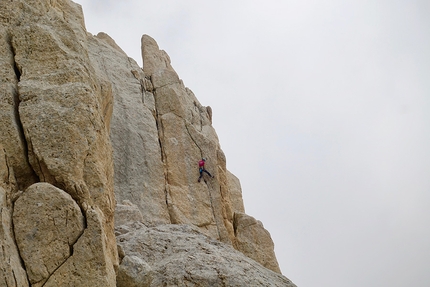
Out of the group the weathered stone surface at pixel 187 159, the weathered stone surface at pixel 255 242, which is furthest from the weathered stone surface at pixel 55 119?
the weathered stone surface at pixel 255 242

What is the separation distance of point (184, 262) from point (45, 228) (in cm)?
545

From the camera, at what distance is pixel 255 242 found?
40188 millimetres

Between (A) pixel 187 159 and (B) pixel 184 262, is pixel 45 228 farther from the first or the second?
(A) pixel 187 159

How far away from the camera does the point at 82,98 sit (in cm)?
1712

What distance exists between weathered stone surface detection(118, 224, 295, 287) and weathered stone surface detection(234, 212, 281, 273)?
1742 centimetres

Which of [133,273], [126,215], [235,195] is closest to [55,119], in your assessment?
[133,273]

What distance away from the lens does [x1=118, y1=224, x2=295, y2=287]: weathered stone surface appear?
17500 millimetres

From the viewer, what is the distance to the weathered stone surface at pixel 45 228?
14359 mm

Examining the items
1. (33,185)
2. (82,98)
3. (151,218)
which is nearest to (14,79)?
(82,98)

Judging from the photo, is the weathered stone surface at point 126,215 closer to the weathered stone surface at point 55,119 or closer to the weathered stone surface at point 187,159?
the weathered stone surface at point 55,119

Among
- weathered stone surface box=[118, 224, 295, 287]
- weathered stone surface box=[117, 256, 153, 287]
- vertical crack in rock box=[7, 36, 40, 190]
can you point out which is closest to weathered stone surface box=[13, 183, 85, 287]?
vertical crack in rock box=[7, 36, 40, 190]

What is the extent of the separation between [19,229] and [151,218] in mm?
20548

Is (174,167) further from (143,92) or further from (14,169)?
(14,169)

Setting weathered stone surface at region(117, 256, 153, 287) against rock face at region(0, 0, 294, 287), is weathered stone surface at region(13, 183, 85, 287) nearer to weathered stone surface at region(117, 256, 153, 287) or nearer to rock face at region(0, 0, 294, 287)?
rock face at region(0, 0, 294, 287)
